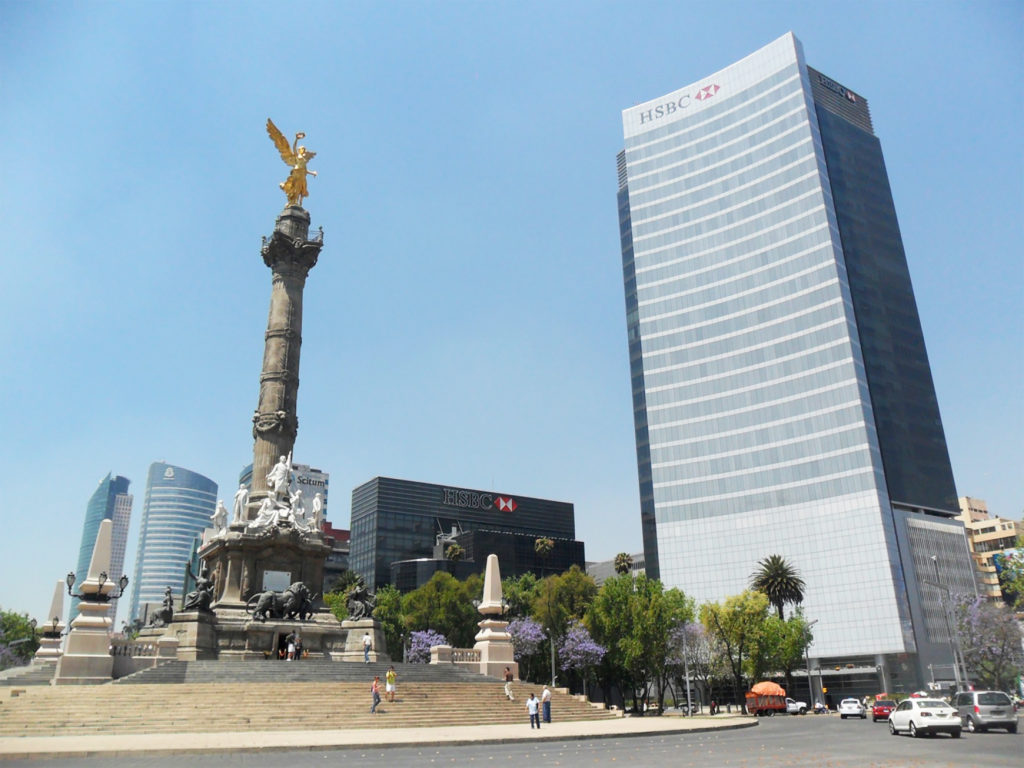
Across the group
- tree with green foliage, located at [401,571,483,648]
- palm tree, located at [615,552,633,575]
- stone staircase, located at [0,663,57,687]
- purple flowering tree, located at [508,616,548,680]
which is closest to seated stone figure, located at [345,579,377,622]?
stone staircase, located at [0,663,57,687]

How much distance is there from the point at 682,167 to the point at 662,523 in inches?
1933

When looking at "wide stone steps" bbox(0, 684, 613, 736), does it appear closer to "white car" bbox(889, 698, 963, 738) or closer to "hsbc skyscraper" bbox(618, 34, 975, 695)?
"white car" bbox(889, 698, 963, 738)

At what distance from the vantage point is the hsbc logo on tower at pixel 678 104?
343 feet

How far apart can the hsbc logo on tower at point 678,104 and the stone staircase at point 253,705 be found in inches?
3711

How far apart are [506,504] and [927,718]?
125m

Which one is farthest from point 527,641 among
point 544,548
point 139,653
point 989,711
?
point 544,548

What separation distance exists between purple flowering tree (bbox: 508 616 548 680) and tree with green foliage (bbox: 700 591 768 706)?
1459 centimetres

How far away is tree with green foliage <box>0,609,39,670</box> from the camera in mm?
74981

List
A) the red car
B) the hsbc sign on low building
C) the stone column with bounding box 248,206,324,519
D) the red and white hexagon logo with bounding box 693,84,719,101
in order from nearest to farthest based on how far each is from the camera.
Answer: the red car
the stone column with bounding box 248,206,324,519
the red and white hexagon logo with bounding box 693,84,719,101
the hsbc sign on low building

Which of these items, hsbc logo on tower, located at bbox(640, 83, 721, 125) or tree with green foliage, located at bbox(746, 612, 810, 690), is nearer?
tree with green foliage, located at bbox(746, 612, 810, 690)

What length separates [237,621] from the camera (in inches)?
1446

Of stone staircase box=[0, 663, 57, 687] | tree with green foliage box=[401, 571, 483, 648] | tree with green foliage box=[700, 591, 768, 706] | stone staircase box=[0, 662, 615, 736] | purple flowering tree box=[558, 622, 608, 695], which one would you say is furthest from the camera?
tree with green foliage box=[401, 571, 483, 648]

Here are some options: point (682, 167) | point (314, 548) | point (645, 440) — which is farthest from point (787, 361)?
point (314, 548)

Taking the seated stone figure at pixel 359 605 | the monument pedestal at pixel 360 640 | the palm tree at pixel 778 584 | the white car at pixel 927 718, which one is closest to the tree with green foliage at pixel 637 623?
the palm tree at pixel 778 584
